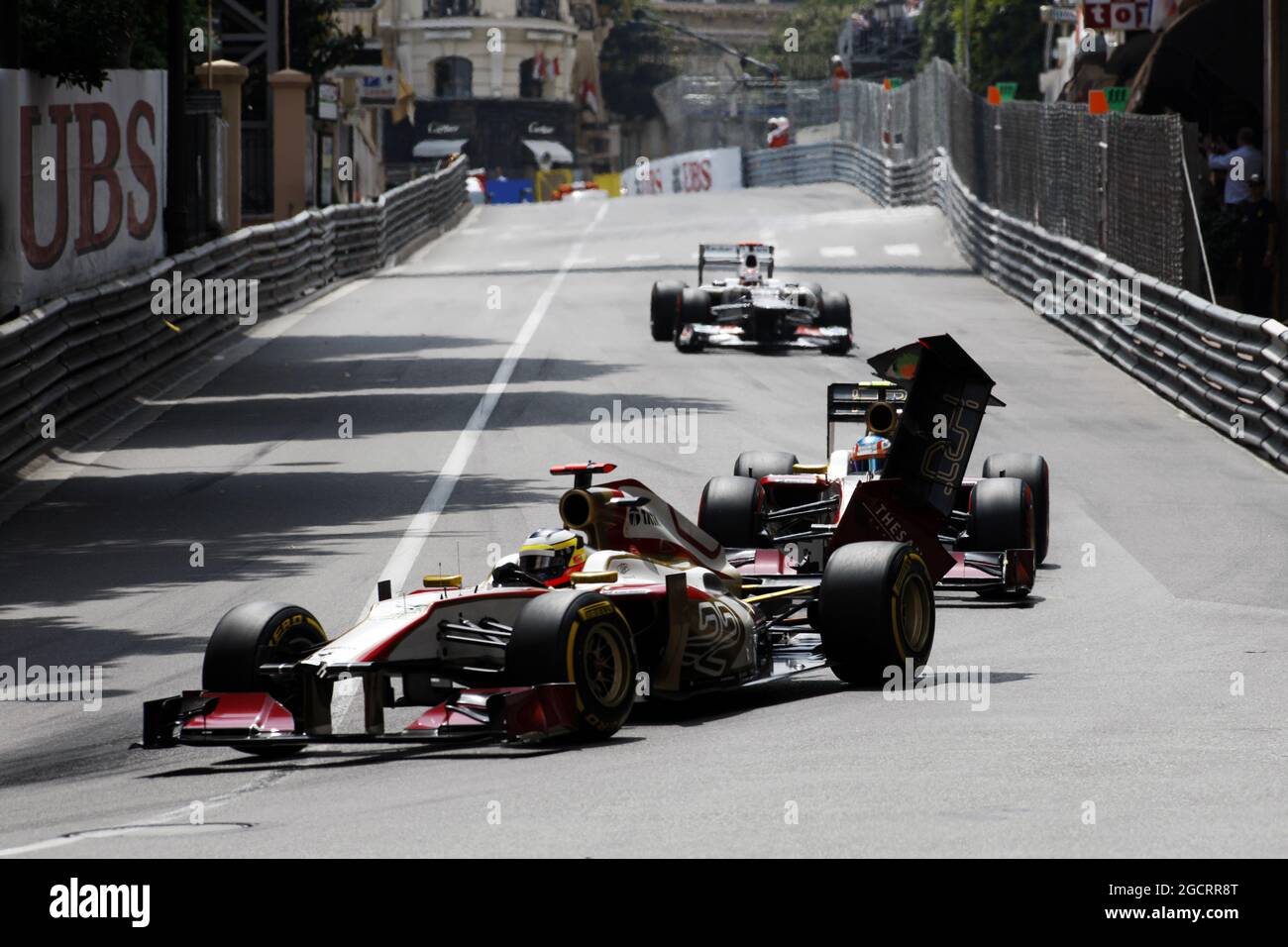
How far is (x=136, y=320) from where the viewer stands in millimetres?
22312

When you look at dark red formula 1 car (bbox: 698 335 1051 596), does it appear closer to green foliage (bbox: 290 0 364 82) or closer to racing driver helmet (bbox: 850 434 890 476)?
racing driver helmet (bbox: 850 434 890 476)

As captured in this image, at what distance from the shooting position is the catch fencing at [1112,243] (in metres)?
18.9

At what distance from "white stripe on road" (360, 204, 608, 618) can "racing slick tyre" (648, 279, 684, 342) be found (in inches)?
61.5

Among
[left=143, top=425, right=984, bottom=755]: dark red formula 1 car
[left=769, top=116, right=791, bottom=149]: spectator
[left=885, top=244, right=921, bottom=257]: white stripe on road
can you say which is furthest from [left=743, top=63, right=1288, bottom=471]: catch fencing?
[left=769, top=116, right=791, bottom=149]: spectator

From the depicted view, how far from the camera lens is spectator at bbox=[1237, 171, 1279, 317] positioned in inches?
926

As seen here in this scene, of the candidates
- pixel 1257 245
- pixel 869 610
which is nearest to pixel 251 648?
pixel 869 610

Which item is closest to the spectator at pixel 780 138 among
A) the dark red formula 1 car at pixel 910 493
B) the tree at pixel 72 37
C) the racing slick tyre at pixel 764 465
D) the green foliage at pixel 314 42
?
the green foliage at pixel 314 42

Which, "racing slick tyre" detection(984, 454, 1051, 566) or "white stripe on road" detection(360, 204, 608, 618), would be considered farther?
"white stripe on road" detection(360, 204, 608, 618)

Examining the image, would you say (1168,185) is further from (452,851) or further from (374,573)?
(452,851)

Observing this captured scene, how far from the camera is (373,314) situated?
31828 millimetres

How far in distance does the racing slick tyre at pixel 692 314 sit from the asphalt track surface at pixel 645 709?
1.16ft

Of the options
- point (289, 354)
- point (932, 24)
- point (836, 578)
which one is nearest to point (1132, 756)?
point (836, 578)

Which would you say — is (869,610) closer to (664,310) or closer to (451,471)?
(451,471)

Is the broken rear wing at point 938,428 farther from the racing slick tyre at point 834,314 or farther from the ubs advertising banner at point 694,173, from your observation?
the ubs advertising banner at point 694,173
